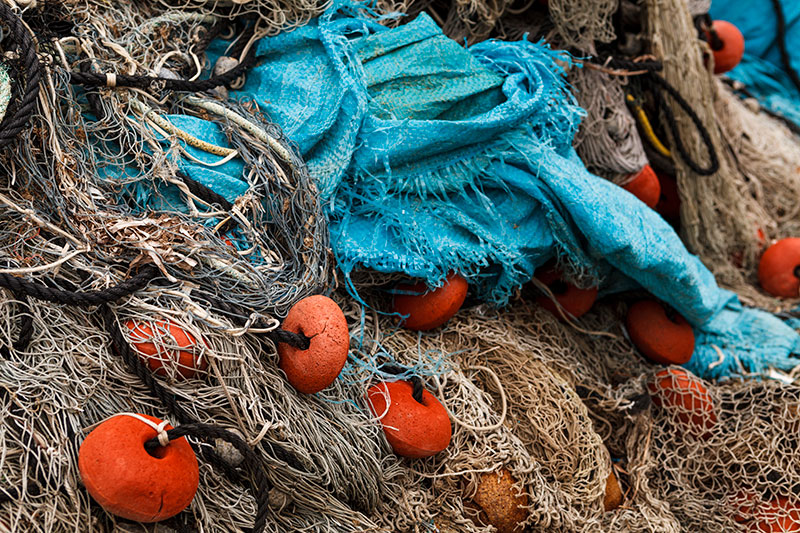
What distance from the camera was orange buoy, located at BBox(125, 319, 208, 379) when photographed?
1610 mm

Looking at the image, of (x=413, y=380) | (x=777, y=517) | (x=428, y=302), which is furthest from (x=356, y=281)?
(x=777, y=517)

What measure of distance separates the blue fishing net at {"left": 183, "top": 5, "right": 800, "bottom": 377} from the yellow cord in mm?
667

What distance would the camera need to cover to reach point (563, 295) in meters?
2.55

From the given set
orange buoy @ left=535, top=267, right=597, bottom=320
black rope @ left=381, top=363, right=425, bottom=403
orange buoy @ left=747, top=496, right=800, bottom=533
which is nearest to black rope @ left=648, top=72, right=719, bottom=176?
orange buoy @ left=535, top=267, right=597, bottom=320

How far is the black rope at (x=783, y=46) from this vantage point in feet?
13.8

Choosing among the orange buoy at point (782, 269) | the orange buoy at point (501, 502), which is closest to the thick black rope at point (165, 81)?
the orange buoy at point (501, 502)

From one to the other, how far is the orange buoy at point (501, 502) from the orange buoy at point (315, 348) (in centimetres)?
54

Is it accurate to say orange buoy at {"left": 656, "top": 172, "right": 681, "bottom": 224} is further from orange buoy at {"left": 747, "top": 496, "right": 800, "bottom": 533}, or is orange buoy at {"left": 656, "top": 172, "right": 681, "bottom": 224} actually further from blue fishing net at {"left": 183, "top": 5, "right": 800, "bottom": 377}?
orange buoy at {"left": 747, "top": 496, "right": 800, "bottom": 533}

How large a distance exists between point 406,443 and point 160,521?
0.63m

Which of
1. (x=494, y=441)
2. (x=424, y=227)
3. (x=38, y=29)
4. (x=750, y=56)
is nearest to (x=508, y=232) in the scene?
(x=424, y=227)

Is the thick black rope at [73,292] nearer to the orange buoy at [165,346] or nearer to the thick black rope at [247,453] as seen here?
the orange buoy at [165,346]

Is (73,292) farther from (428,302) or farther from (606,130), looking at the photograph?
(606,130)

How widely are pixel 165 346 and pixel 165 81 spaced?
0.81m

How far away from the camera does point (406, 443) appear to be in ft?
6.15
